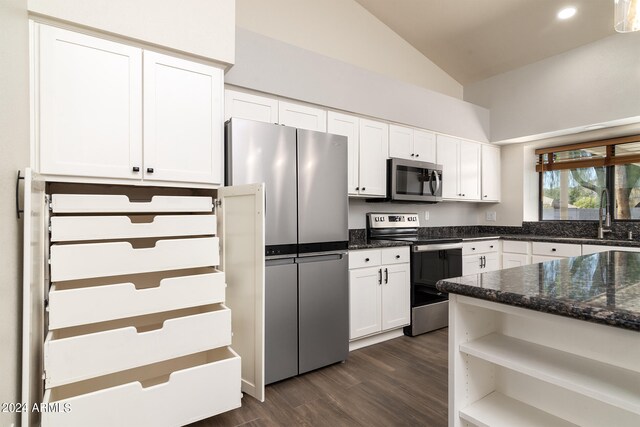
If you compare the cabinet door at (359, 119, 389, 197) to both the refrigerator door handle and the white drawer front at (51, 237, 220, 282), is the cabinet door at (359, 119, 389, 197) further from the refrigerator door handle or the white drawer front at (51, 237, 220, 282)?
the white drawer front at (51, 237, 220, 282)

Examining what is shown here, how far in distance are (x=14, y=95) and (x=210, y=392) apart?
5.08 ft

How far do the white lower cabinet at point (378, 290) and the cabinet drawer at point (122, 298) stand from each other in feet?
4.24

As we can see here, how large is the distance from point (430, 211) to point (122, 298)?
11.7 feet

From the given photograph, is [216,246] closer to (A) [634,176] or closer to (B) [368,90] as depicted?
(B) [368,90]

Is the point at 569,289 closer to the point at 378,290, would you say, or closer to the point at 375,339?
the point at 378,290

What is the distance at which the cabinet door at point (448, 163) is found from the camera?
12.7 feet

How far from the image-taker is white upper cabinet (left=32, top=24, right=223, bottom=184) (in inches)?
62.0

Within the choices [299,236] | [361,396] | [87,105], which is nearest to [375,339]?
[361,396]

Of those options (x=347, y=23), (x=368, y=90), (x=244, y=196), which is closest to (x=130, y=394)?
(x=244, y=196)

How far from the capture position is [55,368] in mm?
1366

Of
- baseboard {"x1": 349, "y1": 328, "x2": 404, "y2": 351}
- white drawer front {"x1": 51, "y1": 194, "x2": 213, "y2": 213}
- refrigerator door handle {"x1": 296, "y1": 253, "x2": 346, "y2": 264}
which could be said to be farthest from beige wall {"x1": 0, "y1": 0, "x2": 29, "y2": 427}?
baseboard {"x1": 349, "y1": 328, "x2": 404, "y2": 351}

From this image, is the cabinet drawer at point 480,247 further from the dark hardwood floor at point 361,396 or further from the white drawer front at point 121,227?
the white drawer front at point 121,227

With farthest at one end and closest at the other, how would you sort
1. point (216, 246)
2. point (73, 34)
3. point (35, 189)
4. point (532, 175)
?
1. point (532, 175)
2. point (216, 246)
3. point (73, 34)
4. point (35, 189)

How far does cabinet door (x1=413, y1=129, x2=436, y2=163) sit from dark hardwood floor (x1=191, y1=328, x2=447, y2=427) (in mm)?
2053
